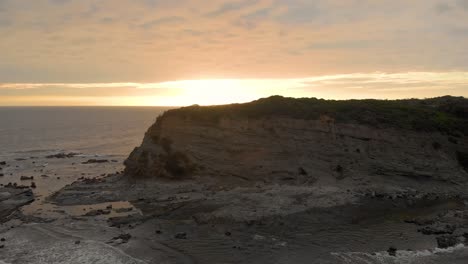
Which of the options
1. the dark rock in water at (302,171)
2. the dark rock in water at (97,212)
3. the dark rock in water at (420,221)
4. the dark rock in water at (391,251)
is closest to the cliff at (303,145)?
the dark rock in water at (302,171)

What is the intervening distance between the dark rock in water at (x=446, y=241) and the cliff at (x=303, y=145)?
16430 millimetres

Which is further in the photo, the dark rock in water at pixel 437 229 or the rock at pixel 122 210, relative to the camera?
the rock at pixel 122 210

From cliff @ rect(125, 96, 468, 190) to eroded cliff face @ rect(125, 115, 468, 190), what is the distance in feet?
0.38

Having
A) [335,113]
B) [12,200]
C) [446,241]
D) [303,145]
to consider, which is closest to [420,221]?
[446,241]

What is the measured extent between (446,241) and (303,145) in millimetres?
23717

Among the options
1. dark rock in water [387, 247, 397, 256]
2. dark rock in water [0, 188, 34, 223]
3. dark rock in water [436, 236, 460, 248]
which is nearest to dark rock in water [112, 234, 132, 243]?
dark rock in water [0, 188, 34, 223]

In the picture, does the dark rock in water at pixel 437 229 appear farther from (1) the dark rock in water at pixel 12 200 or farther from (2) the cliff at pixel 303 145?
(1) the dark rock in water at pixel 12 200

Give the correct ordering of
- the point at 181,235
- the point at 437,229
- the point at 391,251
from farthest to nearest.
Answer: the point at 437,229, the point at 181,235, the point at 391,251

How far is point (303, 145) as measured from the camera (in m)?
54.4

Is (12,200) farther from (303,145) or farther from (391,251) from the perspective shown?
(391,251)

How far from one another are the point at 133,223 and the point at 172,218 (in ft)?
11.5

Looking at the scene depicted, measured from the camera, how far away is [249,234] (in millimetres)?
35469

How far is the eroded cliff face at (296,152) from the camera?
169ft

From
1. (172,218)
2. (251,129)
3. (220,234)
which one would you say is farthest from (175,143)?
(220,234)
